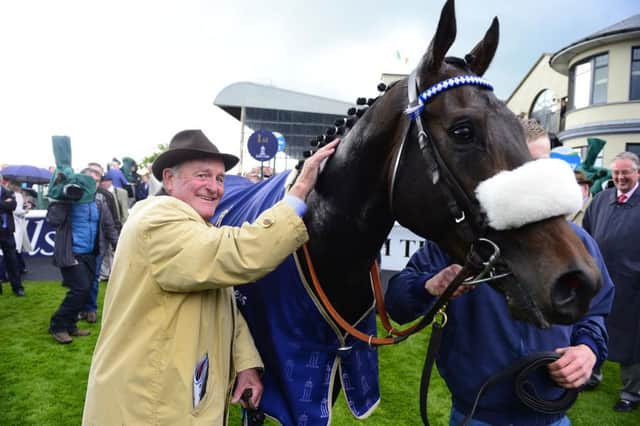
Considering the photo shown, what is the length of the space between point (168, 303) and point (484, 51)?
153cm

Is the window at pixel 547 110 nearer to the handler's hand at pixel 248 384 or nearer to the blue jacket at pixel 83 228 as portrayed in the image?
the blue jacket at pixel 83 228

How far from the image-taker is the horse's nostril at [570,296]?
1.10 metres

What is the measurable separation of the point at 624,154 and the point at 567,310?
4.27 m

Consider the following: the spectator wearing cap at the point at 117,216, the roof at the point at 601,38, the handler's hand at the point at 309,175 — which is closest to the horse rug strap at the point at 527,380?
the handler's hand at the point at 309,175

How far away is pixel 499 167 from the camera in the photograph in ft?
4.03

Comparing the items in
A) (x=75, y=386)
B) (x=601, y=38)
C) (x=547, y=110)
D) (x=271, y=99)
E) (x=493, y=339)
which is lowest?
(x=75, y=386)

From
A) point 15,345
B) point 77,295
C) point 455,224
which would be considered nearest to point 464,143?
point 455,224

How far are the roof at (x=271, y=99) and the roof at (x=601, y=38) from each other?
451 inches

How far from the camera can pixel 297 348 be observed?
1844mm

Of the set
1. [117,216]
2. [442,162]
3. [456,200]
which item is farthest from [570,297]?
[117,216]

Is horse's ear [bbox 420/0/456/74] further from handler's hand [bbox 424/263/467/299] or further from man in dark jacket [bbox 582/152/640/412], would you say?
man in dark jacket [bbox 582/152/640/412]

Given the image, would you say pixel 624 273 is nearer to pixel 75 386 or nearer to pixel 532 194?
pixel 532 194

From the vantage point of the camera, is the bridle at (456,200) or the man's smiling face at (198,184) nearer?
the bridle at (456,200)

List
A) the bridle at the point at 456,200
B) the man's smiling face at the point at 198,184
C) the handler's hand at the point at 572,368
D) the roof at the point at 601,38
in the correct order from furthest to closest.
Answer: the roof at the point at 601,38 < the man's smiling face at the point at 198,184 < the handler's hand at the point at 572,368 < the bridle at the point at 456,200
